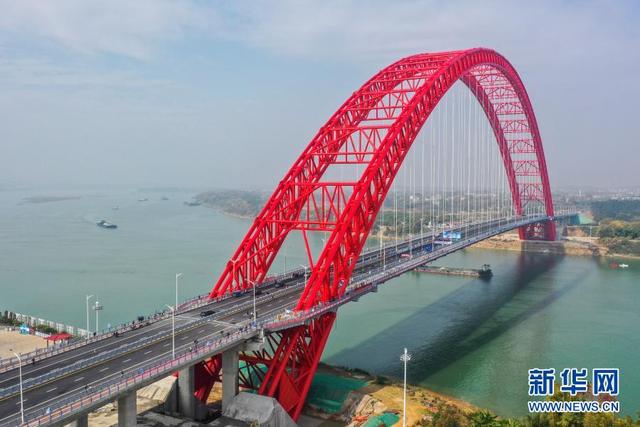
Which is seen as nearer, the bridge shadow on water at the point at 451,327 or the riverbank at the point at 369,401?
the riverbank at the point at 369,401

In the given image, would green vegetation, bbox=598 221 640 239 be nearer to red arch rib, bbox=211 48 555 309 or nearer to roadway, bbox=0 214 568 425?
red arch rib, bbox=211 48 555 309

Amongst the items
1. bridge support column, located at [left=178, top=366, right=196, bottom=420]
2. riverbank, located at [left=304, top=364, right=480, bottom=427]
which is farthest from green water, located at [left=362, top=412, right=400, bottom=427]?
bridge support column, located at [left=178, top=366, right=196, bottom=420]

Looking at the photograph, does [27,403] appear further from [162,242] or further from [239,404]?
[162,242]

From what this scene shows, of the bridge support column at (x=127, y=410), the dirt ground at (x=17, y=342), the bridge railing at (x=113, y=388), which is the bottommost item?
the dirt ground at (x=17, y=342)

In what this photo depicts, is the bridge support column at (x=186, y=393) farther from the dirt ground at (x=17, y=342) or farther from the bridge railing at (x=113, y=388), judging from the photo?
the dirt ground at (x=17, y=342)

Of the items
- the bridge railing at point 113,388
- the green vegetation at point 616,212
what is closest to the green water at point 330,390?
the bridge railing at point 113,388

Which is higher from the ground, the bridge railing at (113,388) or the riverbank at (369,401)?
the bridge railing at (113,388)

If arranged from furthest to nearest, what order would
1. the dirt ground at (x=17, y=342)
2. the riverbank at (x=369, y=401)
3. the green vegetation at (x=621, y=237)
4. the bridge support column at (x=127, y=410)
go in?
1. the green vegetation at (x=621, y=237)
2. the dirt ground at (x=17, y=342)
3. the riverbank at (x=369, y=401)
4. the bridge support column at (x=127, y=410)

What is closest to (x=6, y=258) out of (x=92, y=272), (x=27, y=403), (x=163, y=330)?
(x=92, y=272)
